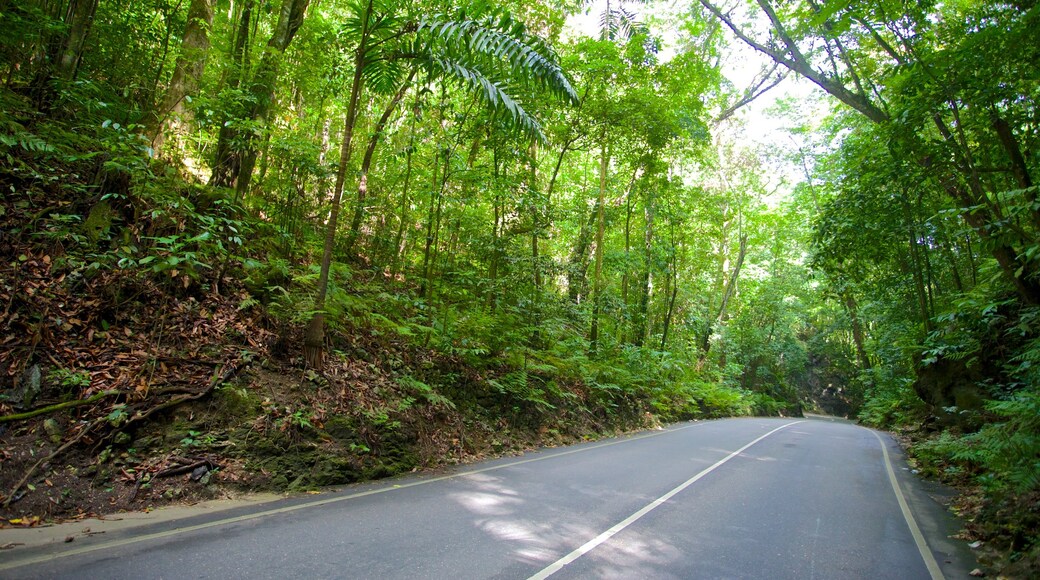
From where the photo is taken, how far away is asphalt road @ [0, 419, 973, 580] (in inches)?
146

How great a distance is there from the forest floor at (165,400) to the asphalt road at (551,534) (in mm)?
676

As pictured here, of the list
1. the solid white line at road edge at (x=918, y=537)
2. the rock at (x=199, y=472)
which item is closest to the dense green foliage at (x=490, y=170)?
the solid white line at road edge at (x=918, y=537)

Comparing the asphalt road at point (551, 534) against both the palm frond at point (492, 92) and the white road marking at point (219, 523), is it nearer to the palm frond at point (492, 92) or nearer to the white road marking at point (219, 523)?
the white road marking at point (219, 523)

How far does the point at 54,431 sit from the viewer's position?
4.69 metres

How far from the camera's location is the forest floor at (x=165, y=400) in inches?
182

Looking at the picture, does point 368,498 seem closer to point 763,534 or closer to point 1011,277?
point 763,534

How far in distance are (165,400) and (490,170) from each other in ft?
24.7

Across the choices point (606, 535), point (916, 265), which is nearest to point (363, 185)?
point (606, 535)

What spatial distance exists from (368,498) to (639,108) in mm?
13332

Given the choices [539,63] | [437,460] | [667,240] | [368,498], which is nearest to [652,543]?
[368,498]

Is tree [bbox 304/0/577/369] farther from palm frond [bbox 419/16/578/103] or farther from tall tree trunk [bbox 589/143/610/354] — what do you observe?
tall tree trunk [bbox 589/143/610/354]

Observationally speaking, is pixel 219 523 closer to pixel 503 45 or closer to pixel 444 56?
pixel 503 45

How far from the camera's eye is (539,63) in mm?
7098

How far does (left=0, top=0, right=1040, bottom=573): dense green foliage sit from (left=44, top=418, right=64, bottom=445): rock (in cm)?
44
